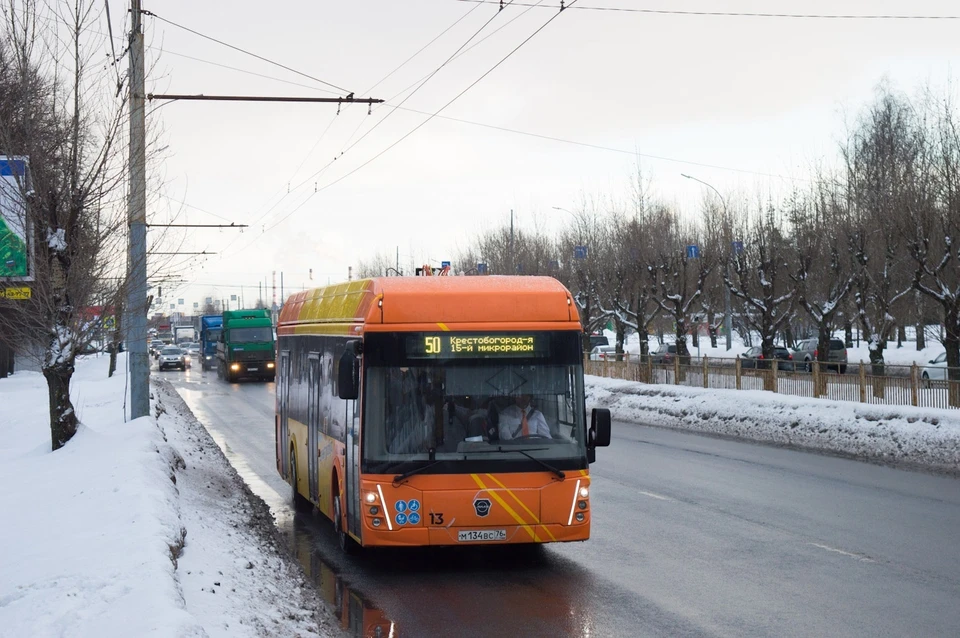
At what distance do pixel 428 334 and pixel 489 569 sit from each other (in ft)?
7.25

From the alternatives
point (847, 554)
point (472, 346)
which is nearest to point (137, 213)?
point (472, 346)

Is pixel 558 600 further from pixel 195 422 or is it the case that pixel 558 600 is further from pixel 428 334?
pixel 195 422

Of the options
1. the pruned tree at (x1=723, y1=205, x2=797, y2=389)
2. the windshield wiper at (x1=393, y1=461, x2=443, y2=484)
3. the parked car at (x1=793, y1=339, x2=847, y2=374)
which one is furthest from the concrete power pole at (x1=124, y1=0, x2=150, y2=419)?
the parked car at (x1=793, y1=339, x2=847, y2=374)

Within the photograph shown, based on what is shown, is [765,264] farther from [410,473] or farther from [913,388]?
[410,473]

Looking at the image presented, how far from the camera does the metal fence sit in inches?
868

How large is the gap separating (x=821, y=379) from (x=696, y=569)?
662 inches

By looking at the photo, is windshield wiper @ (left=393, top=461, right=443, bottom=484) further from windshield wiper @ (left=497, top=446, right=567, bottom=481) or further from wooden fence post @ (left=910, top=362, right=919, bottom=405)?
wooden fence post @ (left=910, top=362, right=919, bottom=405)

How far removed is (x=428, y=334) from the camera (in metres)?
9.75

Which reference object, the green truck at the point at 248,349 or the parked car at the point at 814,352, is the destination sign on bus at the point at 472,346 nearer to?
the parked car at the point at 814,352

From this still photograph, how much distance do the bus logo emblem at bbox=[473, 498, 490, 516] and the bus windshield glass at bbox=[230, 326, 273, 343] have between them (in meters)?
45.9

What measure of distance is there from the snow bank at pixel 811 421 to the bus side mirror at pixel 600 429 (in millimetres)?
10436

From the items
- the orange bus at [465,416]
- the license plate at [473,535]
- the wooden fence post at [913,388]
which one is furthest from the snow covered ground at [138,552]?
the wooden fence post at [913,388]

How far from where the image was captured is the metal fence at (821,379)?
72.3ft

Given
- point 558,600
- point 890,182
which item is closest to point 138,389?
point 558,600
